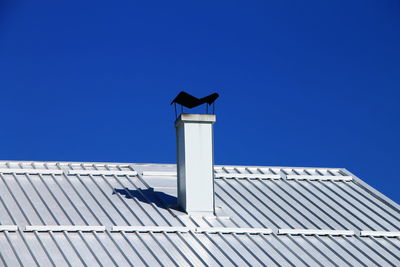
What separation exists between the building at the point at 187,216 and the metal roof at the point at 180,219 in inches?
0.9

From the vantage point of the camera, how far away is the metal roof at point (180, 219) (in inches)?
656

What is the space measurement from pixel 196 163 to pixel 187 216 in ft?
4.13

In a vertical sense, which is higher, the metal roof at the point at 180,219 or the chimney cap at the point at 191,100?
the chimney cap at the point at 191,100

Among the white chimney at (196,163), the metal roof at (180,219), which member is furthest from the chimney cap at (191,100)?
the metal roof at (180,219)

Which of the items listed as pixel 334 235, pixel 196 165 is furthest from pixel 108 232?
pixel 334 235

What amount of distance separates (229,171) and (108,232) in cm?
529

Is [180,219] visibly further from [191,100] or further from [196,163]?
[191,100]

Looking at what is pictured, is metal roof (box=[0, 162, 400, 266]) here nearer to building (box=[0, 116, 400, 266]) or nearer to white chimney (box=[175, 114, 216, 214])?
building (box=[0, 116, 400, 266])

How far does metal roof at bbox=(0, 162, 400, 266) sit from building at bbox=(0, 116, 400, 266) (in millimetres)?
23

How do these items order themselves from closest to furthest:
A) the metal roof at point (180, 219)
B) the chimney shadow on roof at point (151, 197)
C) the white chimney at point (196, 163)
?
the metal roof at point (180, 219) → the white chimney at point (196, 163) → the chimney shadow on roof at point (151, 197)

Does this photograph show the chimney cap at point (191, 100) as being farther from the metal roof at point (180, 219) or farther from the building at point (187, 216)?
the metal roof at point (180, 219)

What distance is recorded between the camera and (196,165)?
19.3 m

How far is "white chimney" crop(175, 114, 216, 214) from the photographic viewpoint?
19039 mm

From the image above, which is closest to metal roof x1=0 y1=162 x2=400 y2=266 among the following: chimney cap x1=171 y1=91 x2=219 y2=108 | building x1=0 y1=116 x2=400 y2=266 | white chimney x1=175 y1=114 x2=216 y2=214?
building x1=0 y1=116 x2=400 y2=266
